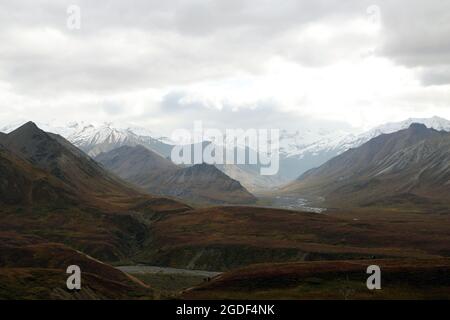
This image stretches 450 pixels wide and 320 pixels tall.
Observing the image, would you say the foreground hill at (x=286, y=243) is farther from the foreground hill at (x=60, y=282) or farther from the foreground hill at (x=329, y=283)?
the foreground hill at (x=329, y=283)

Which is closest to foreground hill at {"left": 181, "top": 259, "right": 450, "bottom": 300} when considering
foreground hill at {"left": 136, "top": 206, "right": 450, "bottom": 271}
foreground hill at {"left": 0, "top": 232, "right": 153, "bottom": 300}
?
foreground hill at {"left": 0, "top": 232, "right": 153, "bottom": 300}

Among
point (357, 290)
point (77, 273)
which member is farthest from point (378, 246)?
point (77, 273)

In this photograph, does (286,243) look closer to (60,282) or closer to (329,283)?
(329,283)

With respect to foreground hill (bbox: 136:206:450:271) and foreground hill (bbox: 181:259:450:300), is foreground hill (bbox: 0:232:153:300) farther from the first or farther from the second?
foreground hill (bbox: 136:206:450:271)

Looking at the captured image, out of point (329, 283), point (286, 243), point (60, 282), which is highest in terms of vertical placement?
point (286, 243)

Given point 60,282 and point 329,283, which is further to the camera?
point 329,283

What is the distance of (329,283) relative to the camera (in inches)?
3310

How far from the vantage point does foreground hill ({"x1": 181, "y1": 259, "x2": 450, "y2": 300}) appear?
76.8 m

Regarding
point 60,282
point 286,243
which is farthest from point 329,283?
point 286,243

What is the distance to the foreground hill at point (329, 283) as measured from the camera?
76.8 m

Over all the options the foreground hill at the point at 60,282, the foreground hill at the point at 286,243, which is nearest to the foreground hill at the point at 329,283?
the foreground hill at the point at 60,282

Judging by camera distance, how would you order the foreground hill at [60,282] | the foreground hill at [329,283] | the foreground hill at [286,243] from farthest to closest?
1. the foreground hill at [286,243]
2. the foreground hill at [329,283]
3. the foreground hill at [60,282]
